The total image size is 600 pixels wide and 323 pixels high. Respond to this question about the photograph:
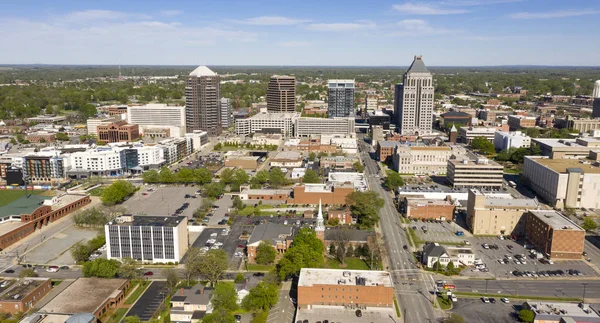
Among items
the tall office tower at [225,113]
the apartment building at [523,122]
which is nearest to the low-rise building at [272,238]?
the tall office tower at [225,113]

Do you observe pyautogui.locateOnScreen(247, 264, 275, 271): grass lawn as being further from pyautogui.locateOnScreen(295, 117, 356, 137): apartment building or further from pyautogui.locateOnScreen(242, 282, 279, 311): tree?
pyautogui.locateOnScreen(295, 117, 356, 137): apartment building

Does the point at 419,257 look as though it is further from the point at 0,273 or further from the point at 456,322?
the point at 0,273

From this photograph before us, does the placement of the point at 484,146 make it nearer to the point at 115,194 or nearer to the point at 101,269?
the point at 115,194

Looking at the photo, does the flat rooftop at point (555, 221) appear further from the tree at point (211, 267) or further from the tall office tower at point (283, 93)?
the tall office tower at point (283, 93)

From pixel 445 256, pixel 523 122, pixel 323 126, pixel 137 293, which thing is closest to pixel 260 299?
pixel 137 293

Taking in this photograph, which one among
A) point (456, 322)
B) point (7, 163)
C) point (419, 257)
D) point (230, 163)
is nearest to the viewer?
point (456, 322)

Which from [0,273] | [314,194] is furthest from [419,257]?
[0,273]
